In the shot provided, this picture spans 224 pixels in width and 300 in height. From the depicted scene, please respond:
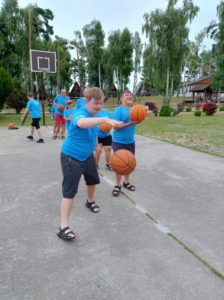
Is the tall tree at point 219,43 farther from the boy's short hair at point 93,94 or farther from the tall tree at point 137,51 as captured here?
the boy's short hair at point 93,94

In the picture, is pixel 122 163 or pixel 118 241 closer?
pixel 118 241

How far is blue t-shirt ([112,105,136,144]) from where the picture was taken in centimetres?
411

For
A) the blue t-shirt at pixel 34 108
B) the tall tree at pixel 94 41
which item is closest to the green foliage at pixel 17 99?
the blue t-shirt at pixel 34 108

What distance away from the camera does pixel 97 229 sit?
10.4 feet

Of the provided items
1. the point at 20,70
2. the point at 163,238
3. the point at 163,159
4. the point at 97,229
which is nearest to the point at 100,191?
the point at 97,229

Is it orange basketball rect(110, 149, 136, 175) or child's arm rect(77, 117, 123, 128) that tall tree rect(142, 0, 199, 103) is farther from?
child's arm rect(77, 117, 123, 128)

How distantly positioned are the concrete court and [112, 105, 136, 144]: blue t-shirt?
Answer: 3.03 feet

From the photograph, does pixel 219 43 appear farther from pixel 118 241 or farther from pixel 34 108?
pixel 118 241

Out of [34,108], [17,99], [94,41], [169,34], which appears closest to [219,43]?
[169,34]

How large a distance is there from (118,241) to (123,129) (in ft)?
6.38

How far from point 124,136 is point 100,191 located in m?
1.05

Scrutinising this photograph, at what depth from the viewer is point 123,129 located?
167 inches

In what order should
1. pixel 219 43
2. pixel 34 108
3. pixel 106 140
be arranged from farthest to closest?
pixel 219 43
pixel 34 108
pixel 106 140

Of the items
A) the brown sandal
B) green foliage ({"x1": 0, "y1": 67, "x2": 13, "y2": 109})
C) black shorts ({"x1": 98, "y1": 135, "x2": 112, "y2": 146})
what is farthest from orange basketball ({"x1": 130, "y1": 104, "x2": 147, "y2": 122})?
green foliage ({"x1": 0, "y1": 67, "x2": 13, "y2": 109})
